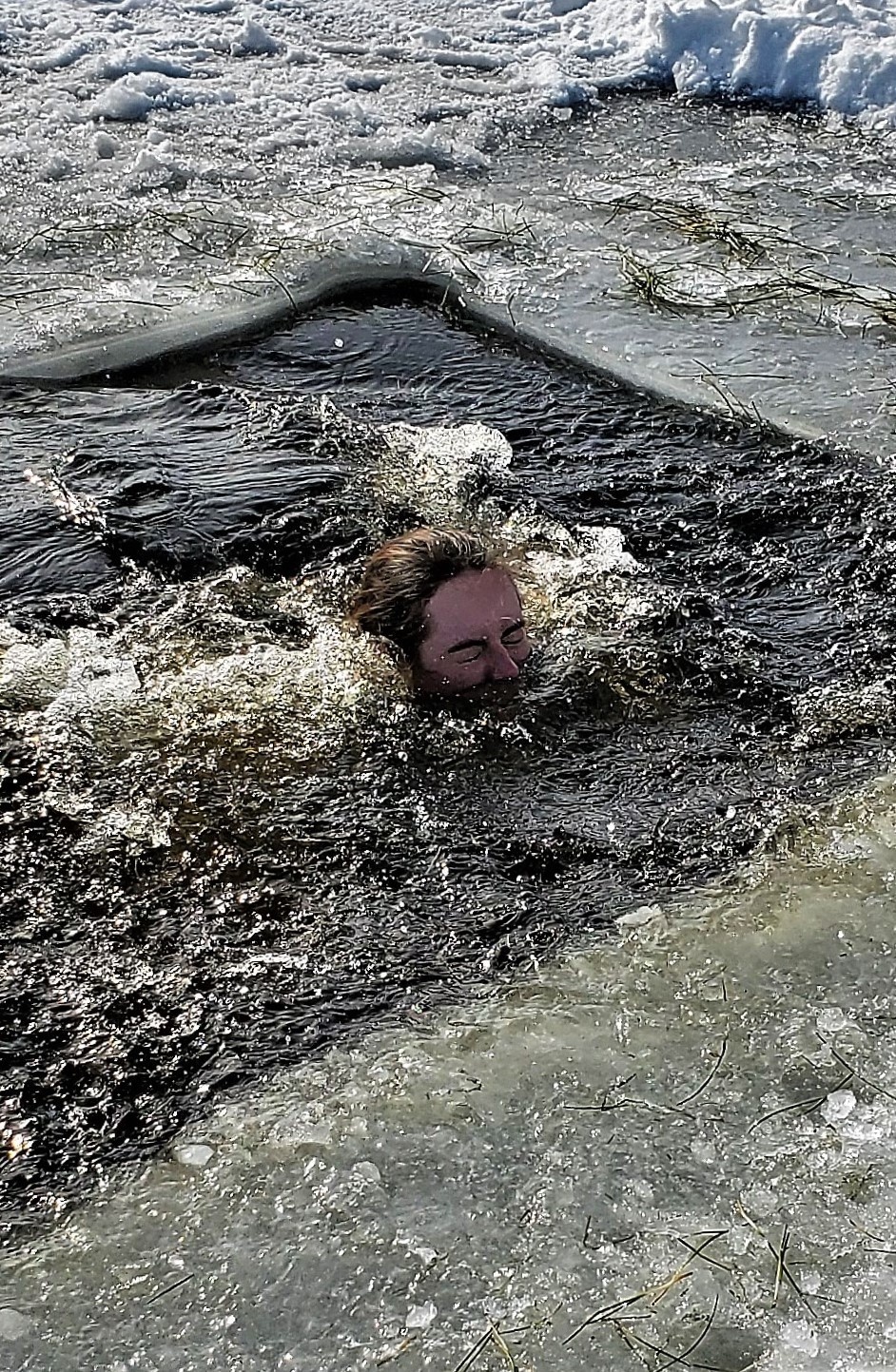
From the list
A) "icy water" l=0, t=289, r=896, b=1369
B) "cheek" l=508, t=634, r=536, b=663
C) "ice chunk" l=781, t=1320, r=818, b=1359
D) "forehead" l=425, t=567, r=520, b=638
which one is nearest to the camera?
"ice chunk" l=781, t=1320, r=818, b=1359

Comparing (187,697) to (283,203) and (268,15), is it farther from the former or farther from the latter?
(268,15)

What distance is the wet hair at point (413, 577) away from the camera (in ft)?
13.9

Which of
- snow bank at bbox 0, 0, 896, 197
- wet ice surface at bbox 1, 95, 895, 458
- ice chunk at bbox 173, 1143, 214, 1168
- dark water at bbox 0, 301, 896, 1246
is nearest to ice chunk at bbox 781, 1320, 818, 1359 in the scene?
dark water at bbox 0, 301, 896, 1246

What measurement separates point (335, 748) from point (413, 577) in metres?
0.61

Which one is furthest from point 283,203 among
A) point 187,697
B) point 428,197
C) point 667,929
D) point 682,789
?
point 667,929

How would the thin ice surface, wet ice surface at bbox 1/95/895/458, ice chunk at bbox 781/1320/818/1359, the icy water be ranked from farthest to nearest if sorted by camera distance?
the thin ice surface < wet ice surface at bbox 1/95/895/458 < the icy water < ice chunk at bbox 781/1320/818/1359

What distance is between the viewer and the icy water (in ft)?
8.84

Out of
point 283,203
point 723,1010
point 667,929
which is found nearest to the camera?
point 723,1010

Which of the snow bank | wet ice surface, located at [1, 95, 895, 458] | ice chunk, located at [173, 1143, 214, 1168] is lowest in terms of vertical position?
ice chunk, located at [173, 1143, 214, 1168]

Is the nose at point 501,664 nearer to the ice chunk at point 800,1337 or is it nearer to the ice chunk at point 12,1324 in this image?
the ice chunk at point 800,1337

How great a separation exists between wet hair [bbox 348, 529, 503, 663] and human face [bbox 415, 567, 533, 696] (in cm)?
3

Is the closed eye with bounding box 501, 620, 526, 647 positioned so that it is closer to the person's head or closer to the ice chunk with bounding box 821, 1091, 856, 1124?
the person's head

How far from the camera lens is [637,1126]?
297 centimetres

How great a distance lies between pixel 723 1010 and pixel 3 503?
130 inches
